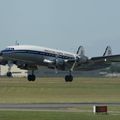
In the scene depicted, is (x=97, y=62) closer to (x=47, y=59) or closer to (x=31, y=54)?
(x=47, y=59)

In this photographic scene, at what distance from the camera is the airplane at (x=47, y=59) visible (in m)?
96.1

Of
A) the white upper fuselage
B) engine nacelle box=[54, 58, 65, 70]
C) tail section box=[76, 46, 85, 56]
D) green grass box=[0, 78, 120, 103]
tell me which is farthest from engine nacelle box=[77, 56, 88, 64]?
green grass box=[0, 78, 120, 103]

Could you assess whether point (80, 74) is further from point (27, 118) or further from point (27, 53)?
point (27, 118)

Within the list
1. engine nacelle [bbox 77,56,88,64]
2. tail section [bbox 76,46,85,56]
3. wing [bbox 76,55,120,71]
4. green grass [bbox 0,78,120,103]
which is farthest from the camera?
tail section [bbox 76,46,85,56]

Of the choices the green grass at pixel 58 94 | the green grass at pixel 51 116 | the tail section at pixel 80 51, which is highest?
the tail section at pixel 80 51

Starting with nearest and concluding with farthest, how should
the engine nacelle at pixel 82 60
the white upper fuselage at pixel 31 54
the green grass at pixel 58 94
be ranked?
1. the green grass at pixel 58 94
2. the white upper fuselage at pixel 31 54
3. the engine nacelle at pixel 82 60

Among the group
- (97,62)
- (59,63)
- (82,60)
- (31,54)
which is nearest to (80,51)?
(97,62)

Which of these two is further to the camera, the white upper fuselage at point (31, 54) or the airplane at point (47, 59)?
the airplane at point (47, 59)

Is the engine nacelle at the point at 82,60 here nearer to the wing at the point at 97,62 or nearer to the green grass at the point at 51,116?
the wing at the point at 97,62

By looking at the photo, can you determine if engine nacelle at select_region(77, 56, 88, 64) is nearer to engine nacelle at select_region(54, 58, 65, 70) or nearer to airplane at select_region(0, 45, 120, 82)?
airplane at select_region(0, 45, 120, 82)

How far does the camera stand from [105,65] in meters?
102

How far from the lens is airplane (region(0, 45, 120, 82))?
96.1 metres

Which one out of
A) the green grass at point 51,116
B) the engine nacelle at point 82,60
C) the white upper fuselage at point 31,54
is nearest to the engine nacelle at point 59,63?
the white upper fuselage at point 31,54

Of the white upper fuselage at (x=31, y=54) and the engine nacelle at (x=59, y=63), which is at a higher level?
the white upper fuselage at (x=31, y=54)
